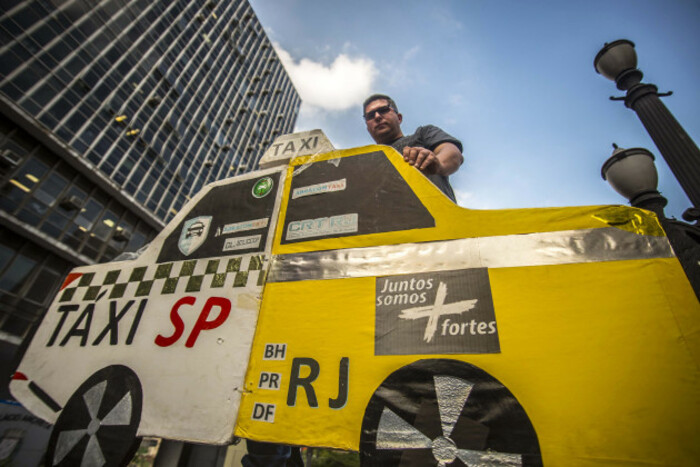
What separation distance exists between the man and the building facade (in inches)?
412

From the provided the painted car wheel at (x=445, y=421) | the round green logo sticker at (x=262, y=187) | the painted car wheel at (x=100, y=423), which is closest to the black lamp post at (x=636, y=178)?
the painted car wheel at (x=445, y=421)

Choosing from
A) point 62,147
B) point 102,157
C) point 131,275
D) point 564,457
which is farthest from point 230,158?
point 564,457

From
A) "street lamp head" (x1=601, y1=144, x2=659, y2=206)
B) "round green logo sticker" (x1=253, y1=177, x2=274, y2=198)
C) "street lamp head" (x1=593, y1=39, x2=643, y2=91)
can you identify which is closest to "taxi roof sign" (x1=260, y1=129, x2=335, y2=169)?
"round green logo sticker" (x1=253, y1=177, x2=274, y2=198)

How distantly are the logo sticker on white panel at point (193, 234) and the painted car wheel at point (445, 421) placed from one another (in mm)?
1869

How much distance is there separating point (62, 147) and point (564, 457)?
22.8m

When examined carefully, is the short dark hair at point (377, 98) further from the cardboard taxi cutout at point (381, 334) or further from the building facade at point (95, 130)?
the building facade at point (95, 130)

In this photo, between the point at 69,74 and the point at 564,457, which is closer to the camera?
the point at 564,457

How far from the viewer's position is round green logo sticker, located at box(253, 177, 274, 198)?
2.52 m

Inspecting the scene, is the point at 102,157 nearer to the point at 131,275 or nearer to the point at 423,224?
the point at 131,275

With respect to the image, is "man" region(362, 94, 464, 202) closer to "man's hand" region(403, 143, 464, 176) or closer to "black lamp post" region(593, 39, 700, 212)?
"man's hand" region(403, 143, 464, 176)

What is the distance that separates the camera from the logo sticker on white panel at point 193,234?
2447 mm

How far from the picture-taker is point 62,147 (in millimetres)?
16016

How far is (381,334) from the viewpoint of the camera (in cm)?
155

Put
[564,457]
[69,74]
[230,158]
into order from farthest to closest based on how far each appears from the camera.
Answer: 1. [230,158]
2. [69,74]
3. [564,457]
